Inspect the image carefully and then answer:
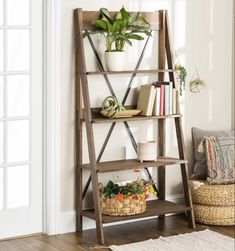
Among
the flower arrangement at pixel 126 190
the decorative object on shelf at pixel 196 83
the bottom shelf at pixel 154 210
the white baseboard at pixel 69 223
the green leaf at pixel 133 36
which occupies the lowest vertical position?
the white baseboard at pixel 69 223

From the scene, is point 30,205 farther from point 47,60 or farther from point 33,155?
point 47,60

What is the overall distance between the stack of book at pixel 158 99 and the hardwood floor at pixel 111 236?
0.91 m

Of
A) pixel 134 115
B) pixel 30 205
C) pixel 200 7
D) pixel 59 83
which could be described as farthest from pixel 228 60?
pixel 30 205

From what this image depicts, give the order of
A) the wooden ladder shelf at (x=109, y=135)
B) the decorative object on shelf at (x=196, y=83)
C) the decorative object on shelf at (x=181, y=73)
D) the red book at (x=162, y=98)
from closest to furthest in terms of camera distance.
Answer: the wooden ladder shelf at (x=109, y=135) → the red book at (x=162, y=98) → the decorative object on shelf at (x=181, y=73) → the decorative object on shelf at (x=196, y=83)

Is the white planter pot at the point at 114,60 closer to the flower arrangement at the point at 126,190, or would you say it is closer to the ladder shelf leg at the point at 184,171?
the ladder shelf leg at the point at 184,171

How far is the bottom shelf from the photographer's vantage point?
16.7ft

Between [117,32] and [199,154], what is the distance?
1.33 metres

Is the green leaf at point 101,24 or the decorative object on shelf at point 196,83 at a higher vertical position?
the green leaf at point 101,24

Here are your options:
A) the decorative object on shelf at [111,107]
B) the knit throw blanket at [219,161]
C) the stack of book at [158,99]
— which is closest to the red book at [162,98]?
the stack of book at [158,99]

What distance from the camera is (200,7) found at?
589cm

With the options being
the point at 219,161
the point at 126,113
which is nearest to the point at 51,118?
the point at 126,113

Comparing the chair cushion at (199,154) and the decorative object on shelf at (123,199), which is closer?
the decorative object on shelf at (123,199)

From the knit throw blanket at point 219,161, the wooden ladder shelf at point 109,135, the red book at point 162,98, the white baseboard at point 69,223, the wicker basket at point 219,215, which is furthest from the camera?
the knit throw blanket at point 219,161

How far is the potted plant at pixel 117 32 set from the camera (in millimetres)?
5137
